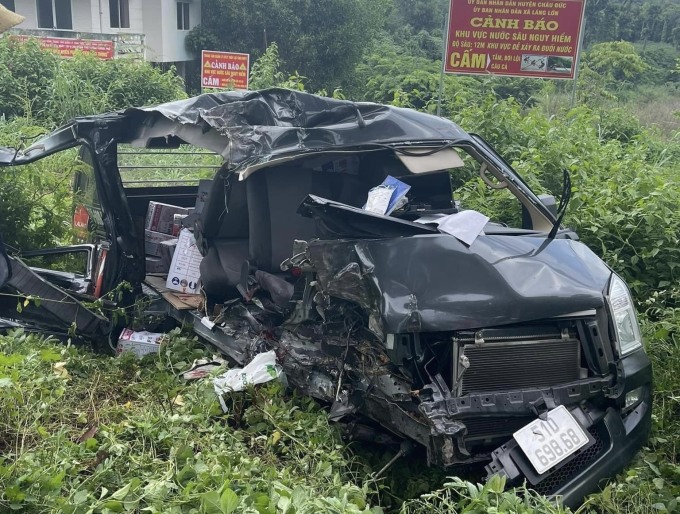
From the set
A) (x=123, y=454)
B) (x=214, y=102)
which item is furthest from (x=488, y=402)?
(x=214, y=102)

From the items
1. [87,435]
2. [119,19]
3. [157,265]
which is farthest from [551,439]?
[119,19]

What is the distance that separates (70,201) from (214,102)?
1883 millimetres

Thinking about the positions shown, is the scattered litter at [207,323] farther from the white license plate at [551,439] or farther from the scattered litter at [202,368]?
the white license plate at [551,439]

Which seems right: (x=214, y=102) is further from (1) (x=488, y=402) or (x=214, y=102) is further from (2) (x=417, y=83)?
(2) (x=417, y=83)

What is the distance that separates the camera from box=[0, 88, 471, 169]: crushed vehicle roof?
3.88 metres

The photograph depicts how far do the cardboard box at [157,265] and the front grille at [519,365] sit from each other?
312 cm

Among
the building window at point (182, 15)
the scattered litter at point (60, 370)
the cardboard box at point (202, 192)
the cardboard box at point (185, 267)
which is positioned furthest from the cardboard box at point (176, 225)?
the building window at point (182, 15)

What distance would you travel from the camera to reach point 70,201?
5641 millimetres

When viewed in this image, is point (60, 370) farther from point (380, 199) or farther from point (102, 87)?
point (102, 87)

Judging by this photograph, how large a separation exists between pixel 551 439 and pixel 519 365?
347 millimetres

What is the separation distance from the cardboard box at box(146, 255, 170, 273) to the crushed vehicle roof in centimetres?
107

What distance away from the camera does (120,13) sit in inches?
1079

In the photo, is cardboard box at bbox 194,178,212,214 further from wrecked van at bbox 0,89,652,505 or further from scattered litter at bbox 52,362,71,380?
scattered litter at bbox 52,362,71,380

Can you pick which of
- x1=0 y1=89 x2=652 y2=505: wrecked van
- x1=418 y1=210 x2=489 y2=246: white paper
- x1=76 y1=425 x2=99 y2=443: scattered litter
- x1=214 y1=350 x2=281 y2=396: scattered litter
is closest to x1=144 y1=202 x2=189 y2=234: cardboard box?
x1=0 y1=89 x2=652 y2=505: wrecked van
